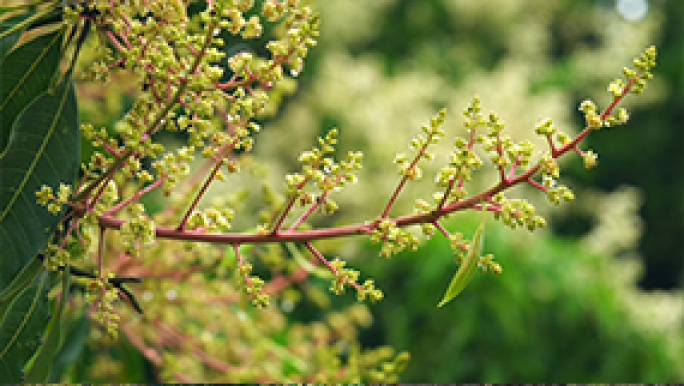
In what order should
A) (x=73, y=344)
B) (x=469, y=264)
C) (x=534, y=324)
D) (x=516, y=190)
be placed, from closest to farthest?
(x=469, y=264), (x=73, y=344), (x=534, y=324), (x=516, y=190)

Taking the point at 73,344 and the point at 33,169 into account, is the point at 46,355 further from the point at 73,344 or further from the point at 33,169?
the point at 73,344

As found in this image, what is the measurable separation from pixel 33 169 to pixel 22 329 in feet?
0.32

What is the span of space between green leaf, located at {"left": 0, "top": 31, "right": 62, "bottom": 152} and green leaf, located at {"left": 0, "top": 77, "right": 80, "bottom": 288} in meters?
0.03

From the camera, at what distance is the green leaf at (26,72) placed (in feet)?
1.29

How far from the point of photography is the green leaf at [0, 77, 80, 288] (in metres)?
0.34

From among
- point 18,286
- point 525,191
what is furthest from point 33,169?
point 525,191

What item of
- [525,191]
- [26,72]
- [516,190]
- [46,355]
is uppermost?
[525,191]

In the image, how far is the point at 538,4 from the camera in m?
4.39

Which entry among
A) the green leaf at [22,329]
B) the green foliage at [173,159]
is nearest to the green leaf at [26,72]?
the green foliage at [173,159]

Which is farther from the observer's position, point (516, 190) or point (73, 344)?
point (516, 190)

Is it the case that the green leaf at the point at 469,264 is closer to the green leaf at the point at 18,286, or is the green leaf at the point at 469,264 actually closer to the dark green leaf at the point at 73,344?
the green leaf at the point at 18,286

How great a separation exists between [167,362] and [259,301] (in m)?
0.36

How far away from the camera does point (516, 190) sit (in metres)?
2.96

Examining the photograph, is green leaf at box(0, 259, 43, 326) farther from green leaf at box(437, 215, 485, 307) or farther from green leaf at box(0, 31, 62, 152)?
green leaf at box(437, 215, 485, 307)
